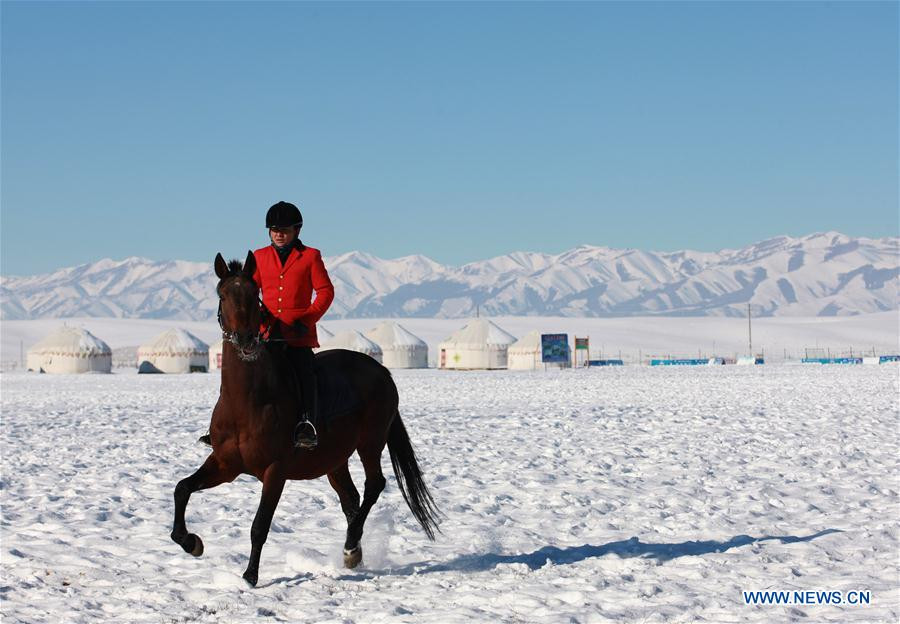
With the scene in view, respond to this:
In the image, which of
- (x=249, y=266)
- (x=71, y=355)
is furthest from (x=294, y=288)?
(x=71, y=355)

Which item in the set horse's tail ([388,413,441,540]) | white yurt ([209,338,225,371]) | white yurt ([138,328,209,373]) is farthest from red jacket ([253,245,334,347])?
white yurt ([209,338,225,371])

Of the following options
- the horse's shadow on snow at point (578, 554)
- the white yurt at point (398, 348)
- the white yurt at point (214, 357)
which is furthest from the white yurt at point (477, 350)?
the horse's shadow on snow at point (578, 554)

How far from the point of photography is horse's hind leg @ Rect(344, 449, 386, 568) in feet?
30.2

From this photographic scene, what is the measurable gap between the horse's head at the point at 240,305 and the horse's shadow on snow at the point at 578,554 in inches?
84.8

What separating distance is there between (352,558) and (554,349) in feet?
250

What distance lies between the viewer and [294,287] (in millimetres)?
8766

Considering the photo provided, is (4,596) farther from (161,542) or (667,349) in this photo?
(667,349)

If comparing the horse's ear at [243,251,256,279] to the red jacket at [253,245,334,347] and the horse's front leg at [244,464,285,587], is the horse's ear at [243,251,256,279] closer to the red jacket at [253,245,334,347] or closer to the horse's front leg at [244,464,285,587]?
the red jacket at [253,245,334,347]

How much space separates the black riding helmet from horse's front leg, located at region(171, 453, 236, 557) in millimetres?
1855

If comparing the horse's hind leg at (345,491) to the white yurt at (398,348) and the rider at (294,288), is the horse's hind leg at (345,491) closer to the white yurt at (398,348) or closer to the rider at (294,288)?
the rider at (294,288)

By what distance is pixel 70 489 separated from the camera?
12953mm

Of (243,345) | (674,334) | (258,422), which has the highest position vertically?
A: (674,334)

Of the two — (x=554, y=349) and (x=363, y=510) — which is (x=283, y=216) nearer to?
(x=363, y=510)

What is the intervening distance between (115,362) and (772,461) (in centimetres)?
11409
